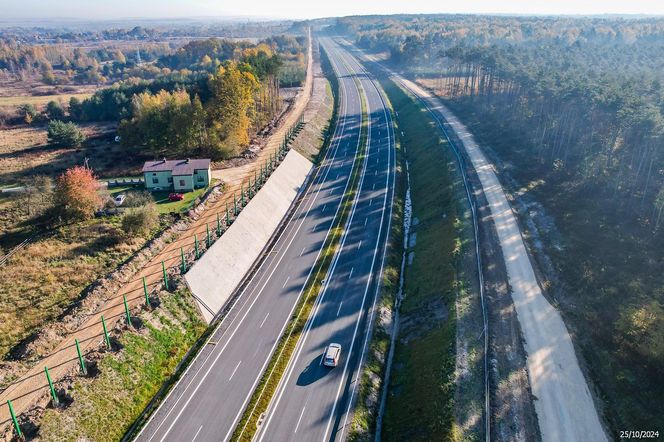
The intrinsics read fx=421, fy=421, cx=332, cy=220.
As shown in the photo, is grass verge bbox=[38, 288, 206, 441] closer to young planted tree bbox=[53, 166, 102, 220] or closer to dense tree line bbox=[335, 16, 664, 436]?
young planted tree bbox=[53, 166, 102, 220]

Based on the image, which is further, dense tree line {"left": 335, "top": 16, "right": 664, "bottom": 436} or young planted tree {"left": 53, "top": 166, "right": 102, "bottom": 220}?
young planted tree {"left": 53, "top": 166, "right": 102, "bottom": 220}

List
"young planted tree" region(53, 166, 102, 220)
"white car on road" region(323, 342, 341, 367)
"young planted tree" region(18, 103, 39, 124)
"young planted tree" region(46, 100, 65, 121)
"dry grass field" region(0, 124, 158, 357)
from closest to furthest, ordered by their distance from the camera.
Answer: "white car on road" region(323, 342, 341, 367) → "dry grass field" region(0, 124, 158, 357) → "young planted tree" region(53, 166, 102, 220) → "young planted tree" region(18, 103, 39, 124) → "young planted tree" region(46, 100, 65, 121)

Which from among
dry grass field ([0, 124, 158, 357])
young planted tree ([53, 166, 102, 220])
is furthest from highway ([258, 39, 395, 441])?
young planted tree ([53, 166, 102, 220])

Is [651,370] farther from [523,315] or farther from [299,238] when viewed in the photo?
[299,238]

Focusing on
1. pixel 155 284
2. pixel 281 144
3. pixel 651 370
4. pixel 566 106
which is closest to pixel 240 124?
pixel 281 144

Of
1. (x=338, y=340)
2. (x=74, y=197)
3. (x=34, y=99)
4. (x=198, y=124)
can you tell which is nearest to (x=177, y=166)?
(x=74, y=197)

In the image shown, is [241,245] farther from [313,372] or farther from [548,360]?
[548,360]
